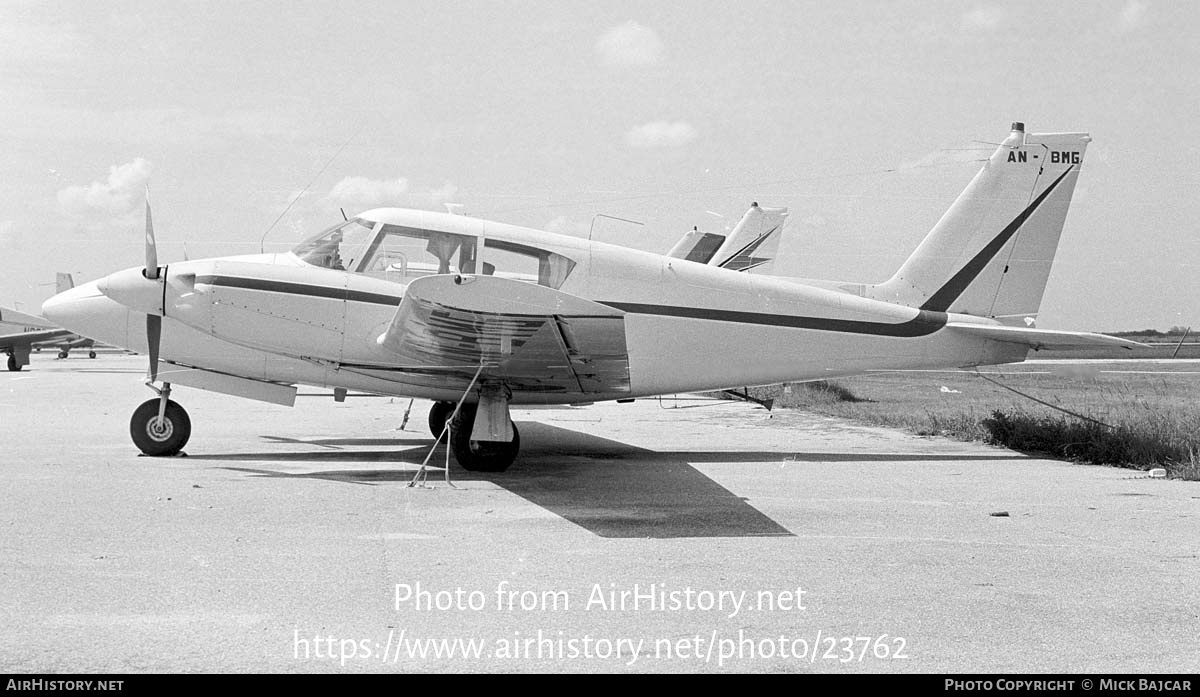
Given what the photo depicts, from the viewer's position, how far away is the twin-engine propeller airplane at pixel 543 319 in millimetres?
9461

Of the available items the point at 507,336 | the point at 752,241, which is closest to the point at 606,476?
the point at 507,336

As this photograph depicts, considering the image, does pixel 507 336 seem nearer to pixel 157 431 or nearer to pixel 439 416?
pixel 439 416

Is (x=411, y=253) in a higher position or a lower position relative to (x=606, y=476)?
higher

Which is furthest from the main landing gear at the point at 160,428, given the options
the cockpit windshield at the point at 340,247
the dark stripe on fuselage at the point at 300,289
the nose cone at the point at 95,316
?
the cockpit windshield at the point at 340,247

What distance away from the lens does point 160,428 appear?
10367mm

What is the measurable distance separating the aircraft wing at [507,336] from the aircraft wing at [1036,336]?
13.8ft

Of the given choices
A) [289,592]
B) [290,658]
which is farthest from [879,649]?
[289,592]

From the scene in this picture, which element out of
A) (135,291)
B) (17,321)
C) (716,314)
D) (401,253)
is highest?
(401,253)

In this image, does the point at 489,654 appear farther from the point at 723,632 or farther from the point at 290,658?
the point at 723,632

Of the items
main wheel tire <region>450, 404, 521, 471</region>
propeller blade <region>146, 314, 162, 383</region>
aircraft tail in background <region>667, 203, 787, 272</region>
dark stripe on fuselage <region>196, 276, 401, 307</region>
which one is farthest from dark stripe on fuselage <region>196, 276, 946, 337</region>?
aircraft tail in background <region>667, 203, 787, 272</region>

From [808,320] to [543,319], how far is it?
4201 millimetres

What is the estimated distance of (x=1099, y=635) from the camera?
441 centimetres

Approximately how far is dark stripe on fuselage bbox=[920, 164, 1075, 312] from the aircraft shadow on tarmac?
1.86 metres

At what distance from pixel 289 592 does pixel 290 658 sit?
1074mm
